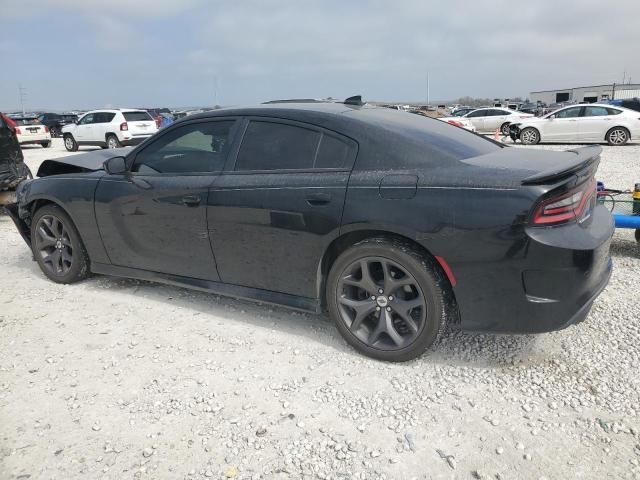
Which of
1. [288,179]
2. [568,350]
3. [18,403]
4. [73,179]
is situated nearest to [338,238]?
[288,179]

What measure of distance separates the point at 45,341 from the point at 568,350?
3.54 m

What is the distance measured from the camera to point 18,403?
2.79 metres

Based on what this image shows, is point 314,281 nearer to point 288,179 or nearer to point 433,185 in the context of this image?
point 288,179

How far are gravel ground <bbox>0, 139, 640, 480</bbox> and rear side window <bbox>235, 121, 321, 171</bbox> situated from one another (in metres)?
1.18

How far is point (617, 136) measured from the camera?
52.5 feet

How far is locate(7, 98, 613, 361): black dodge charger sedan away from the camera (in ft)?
8.57

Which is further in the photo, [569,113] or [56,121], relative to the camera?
[56,121]

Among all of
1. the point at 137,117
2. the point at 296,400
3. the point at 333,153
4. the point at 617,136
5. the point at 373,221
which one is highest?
the point at 137,117

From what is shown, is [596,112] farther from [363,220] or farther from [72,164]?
[72,164]

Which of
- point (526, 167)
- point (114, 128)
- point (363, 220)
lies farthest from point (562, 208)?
point (114, 128)

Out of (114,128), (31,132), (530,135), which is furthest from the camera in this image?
(31,132)

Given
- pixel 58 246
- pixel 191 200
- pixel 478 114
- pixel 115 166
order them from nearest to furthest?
pixel 191 200
pixel 115 166
pixel 58 246
pixel 478 114

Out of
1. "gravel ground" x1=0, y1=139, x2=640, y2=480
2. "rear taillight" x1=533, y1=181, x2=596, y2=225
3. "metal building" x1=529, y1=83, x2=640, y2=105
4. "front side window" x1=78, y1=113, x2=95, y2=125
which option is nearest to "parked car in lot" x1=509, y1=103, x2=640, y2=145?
"gravel ground" x1=0, y1=139, x2=640, y2=480

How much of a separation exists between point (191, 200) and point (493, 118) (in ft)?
70.3
